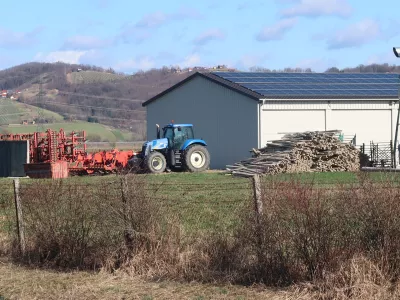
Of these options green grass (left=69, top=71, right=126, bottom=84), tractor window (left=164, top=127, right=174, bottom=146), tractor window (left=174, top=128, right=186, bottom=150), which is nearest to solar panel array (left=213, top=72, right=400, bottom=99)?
tractor window (left=174, top=128, right=186, bottom=150)

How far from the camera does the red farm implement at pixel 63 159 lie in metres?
32.4

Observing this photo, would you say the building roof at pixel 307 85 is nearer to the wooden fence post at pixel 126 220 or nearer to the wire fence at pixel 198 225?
the wire fence at pixel 198 225

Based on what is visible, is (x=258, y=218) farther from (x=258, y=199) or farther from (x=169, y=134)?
(x=169, y=134)

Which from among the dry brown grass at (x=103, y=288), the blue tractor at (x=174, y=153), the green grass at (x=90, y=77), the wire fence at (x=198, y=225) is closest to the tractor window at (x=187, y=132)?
the blue tractor at (x=174, y=153)

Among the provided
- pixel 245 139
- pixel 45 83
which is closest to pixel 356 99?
pixel 245 139

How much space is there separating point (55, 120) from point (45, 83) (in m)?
47.1

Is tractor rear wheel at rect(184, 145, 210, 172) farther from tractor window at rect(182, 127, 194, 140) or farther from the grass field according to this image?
the grass field

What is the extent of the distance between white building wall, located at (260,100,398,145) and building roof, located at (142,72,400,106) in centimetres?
38

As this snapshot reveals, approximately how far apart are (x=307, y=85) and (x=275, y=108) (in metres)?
4.18

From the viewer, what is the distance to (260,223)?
10.3 m

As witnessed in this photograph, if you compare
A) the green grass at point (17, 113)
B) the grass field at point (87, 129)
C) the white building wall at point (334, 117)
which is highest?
the green grass at point (17, 113)

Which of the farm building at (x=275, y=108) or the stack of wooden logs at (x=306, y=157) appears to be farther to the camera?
the farm building at (x=275, y=108)

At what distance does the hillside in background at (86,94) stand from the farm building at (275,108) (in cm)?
5329

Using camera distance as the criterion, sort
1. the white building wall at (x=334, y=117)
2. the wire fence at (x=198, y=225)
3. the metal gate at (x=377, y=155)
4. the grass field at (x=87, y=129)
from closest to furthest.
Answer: the wire fence at (x=198, y=225), the metal gate at (x=377, y=155), the white building wall at (x=334, y=117), the grass field at (x=87, y=129)
